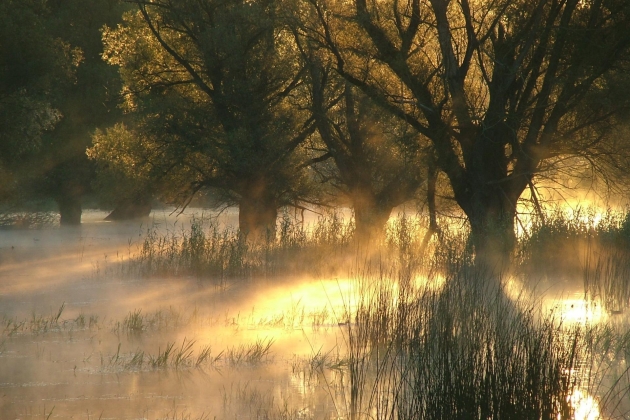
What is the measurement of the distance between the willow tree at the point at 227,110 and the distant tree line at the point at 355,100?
0.04 m

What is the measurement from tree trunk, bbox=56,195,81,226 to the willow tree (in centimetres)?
1253

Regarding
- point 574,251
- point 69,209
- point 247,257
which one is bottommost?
point 247,257

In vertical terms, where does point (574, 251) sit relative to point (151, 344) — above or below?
above

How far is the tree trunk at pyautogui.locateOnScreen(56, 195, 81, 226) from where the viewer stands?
105 ft

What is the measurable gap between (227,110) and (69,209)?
15011mm

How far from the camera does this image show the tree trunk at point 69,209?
31894 millimetres

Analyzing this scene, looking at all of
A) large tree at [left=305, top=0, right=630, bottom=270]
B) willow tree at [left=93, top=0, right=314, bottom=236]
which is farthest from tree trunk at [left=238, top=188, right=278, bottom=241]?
large tree at [left=305, top=0, right=630, bottom=270]

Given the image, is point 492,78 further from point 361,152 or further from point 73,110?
point 73,110

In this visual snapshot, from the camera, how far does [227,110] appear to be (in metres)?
19.2

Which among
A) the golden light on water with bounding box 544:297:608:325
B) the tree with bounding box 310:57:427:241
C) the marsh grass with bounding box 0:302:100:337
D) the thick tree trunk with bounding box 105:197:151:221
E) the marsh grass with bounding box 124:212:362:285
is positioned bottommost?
the marsh grass with bounding box 0:302:100:337

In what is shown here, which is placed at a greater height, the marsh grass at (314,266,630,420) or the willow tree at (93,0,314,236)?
the willow tree at (93,0,314,236)

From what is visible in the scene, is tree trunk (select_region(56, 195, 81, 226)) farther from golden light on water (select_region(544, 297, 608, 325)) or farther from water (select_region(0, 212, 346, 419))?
golden light on water (select_region(544, 297, 608, 325))

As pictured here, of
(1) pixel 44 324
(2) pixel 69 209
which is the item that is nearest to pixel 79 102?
(2) pixel 69 209

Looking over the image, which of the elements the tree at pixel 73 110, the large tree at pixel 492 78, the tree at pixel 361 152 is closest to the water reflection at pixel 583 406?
the large tree at pixel 492 78
